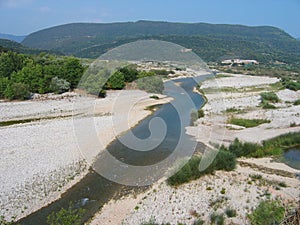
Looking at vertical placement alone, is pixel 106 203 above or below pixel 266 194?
below

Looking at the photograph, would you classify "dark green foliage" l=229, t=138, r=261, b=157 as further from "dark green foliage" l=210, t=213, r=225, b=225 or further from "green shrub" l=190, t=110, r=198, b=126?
"green shrub" l=190, t=110, r=198, b=126

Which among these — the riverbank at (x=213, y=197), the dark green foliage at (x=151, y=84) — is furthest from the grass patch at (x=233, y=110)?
the dark green foliage at (x=151, y=84)

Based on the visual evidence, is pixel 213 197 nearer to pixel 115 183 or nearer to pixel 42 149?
pixel 115 183

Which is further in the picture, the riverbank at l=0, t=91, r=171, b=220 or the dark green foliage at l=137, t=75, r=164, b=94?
the dark green foliage at l=137, t=75, r=164, b=94

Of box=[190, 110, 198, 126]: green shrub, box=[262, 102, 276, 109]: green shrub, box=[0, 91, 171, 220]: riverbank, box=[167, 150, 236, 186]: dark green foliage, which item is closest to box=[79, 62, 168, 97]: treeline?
box=[0, 91, 171, 220]: riverbank

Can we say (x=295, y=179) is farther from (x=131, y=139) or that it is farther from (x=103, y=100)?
(x=103, y=100)

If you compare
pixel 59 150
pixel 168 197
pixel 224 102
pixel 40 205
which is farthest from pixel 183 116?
pixel 40 205

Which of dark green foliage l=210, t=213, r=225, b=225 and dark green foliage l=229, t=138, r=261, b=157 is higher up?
dark green foliage l=229, t=138, r=261, b=157
